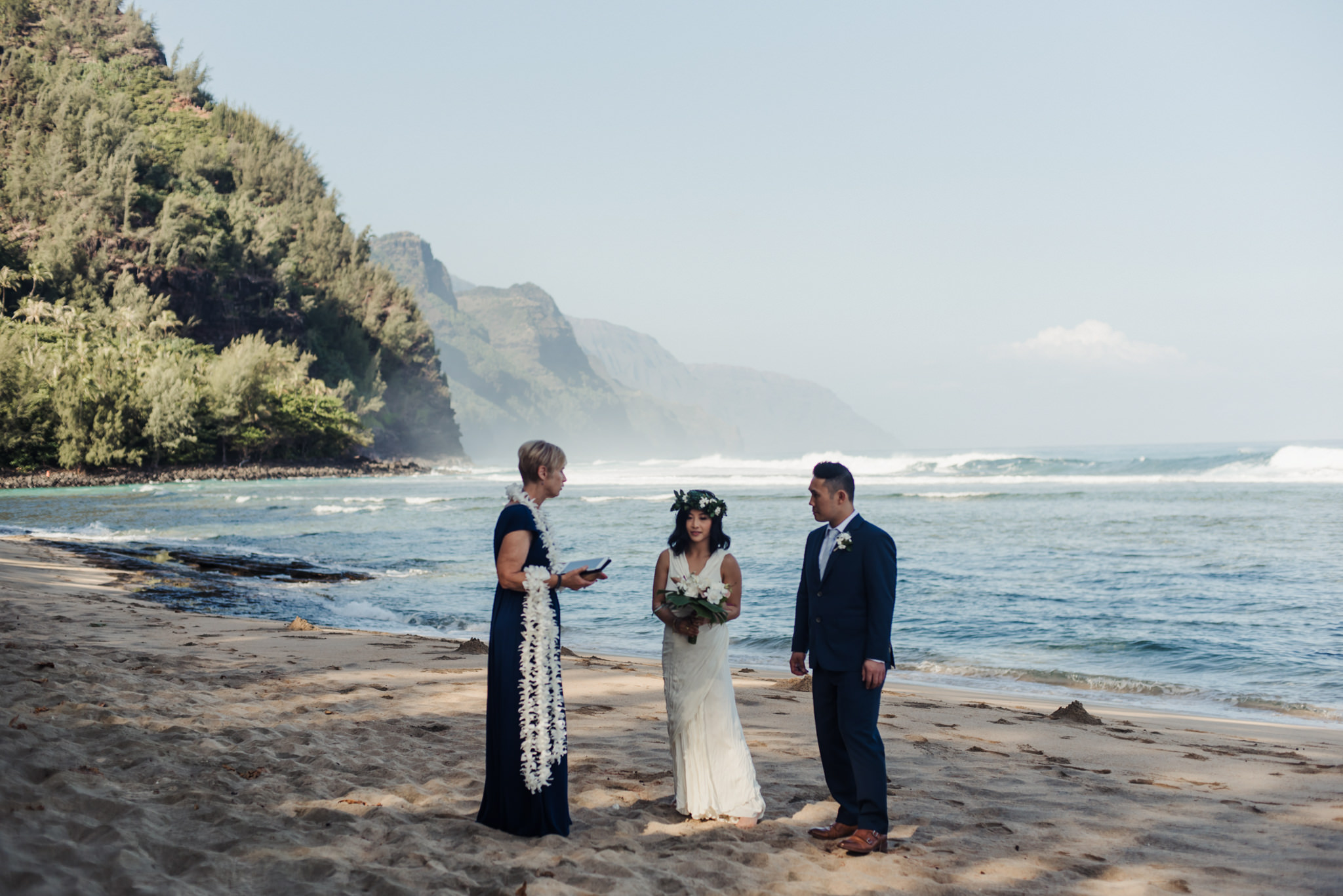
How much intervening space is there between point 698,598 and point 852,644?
0.76 meters

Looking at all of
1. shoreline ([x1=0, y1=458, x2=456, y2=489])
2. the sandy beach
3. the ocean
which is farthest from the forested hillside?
the sandy beach

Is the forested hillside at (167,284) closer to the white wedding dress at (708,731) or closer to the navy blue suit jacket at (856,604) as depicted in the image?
the white wedding dress at (708,731)

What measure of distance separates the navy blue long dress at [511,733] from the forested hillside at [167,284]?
48576 millimetres

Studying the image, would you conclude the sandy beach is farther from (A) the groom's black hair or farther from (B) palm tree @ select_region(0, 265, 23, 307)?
(B) palm tree @ select_region(0, 265, 23, 307)

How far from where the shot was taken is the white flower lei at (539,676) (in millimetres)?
3977

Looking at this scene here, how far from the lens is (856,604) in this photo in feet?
13.1

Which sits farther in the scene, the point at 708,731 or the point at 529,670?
the point at 708,731

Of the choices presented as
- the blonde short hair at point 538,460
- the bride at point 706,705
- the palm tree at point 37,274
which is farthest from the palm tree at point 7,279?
the bride at point 706,705

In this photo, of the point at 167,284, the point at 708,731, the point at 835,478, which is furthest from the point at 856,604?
the point at 167,284

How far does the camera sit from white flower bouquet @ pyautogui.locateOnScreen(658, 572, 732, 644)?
4195 mm

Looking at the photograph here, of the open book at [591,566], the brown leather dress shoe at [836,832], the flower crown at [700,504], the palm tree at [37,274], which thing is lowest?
the brown leather dress shoe at [836,832]

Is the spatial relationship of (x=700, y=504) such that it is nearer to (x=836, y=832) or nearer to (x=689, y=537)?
(x=689, y=537)

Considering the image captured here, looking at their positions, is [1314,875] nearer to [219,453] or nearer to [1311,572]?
[1311,572]

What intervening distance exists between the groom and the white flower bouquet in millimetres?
447
